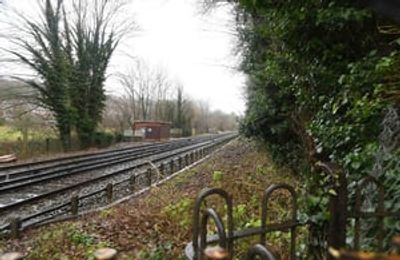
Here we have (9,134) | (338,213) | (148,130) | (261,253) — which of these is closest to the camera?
(261,253)

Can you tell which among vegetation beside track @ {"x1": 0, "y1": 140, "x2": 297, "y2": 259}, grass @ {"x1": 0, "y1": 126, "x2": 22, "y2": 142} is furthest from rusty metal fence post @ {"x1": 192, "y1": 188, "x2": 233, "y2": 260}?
grass @ {"x1": 0, "y1": 126, "x2": 22, "y2": 142}

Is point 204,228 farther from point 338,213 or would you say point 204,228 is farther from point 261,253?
point 338,213

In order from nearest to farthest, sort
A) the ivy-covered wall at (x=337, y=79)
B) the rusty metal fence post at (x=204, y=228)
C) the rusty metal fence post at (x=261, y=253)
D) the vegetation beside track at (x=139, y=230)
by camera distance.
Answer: the rusty metal fence post at (x=261, y=253) < the rusty metal fence post at (x=204, y=228) < the ivy-covered wall at (x=337, y=79) < the vegetation beside track at (x=139, y=230)

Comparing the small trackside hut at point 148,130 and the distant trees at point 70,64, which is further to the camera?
the small trackside hut at point 148,130

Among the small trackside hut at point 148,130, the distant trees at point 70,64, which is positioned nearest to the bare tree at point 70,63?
the distant trees at point 70,64

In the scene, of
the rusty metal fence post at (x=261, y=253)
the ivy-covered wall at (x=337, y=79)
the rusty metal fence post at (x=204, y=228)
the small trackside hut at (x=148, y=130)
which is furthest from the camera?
the small trackside hut at (x=148, y=130)

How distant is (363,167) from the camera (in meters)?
3.89

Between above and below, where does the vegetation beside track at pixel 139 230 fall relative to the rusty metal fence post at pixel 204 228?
below

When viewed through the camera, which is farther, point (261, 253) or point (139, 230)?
point (139, 230)

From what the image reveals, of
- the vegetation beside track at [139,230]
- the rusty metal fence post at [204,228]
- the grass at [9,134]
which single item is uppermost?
the grass at [9,134]

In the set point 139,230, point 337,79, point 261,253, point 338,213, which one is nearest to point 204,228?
point 261,253

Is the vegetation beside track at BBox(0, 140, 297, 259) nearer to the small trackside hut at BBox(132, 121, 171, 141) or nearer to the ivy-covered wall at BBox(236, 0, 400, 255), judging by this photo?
the ivy-covered wall at BBox(236, 0, 400, 255)

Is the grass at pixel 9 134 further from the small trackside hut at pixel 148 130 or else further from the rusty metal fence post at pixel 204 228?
the rusty metal fence post at pixel 204 228

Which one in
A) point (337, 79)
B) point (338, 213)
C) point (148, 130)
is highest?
point (337, 79)
